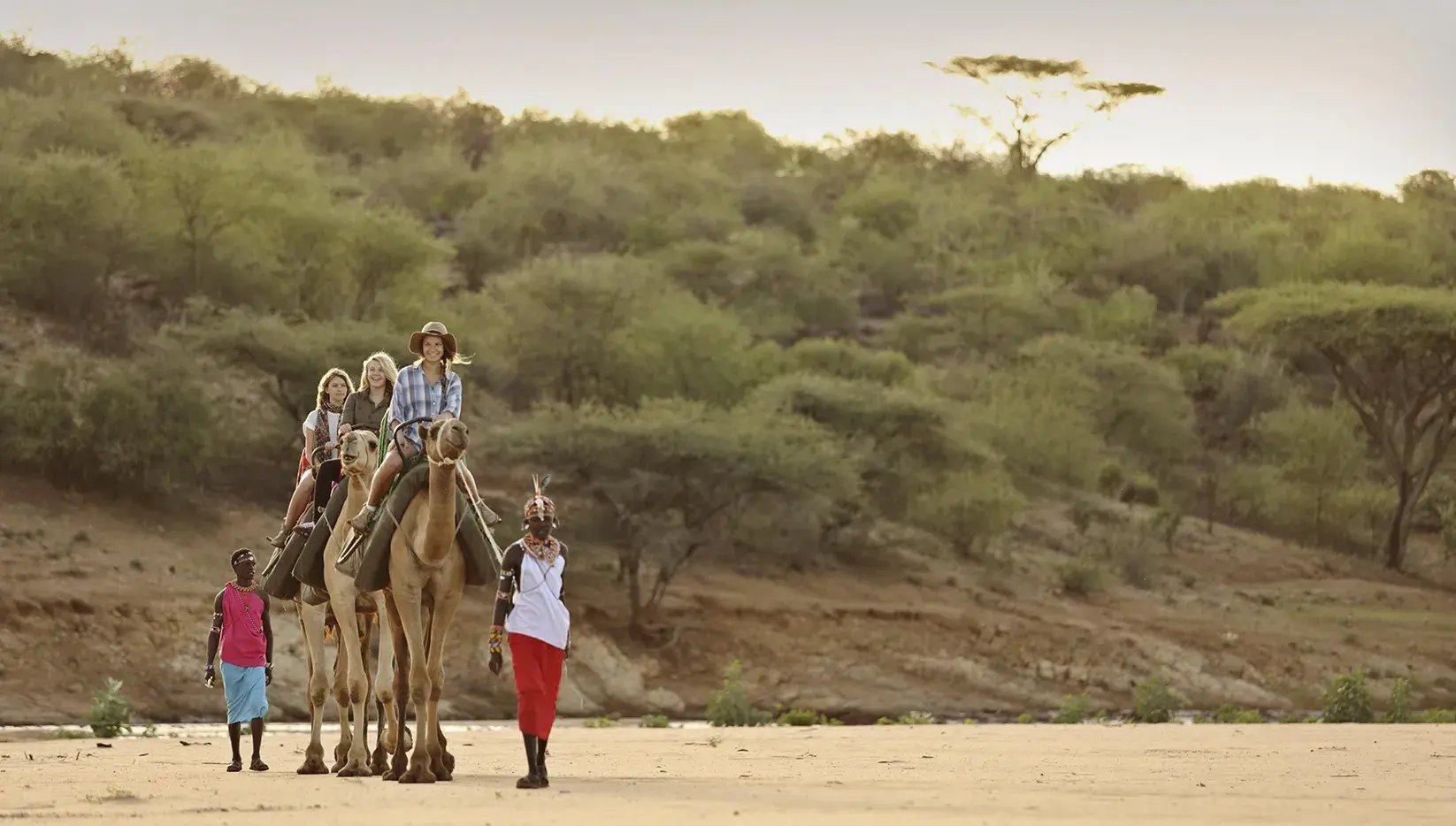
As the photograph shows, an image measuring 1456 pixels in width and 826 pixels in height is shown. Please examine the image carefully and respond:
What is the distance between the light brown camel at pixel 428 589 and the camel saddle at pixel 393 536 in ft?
0.15

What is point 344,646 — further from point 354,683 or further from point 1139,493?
point 1139,493

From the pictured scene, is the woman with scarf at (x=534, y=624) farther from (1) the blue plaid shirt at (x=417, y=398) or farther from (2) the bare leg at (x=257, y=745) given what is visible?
(2) the bare leg at (x=257, y=745)

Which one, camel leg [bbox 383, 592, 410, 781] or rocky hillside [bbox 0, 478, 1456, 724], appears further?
rocky hillside [bbox 0, 478, 1456, 724]

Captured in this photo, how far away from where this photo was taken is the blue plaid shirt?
13828mm

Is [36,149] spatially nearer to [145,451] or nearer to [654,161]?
[145,451]

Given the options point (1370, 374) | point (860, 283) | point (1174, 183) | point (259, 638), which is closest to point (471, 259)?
point (860, 283)

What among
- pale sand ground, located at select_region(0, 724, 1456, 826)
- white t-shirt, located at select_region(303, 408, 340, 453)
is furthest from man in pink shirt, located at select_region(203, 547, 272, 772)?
white t-shirt, located at select_region(303, 408, 340, 453)

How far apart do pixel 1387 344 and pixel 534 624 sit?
144 feet

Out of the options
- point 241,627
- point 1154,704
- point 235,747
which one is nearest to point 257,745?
point 235,747

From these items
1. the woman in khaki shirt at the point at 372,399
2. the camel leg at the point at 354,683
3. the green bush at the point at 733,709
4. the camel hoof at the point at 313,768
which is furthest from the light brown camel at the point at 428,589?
the green bush at the point at 733,709

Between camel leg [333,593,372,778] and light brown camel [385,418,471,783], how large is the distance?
24.0 inches

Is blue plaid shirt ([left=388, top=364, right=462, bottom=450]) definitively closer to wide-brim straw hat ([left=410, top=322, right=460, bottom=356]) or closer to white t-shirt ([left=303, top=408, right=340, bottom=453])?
wide-brim straw hat ([left=410, top=322, right=460, bottom=356])

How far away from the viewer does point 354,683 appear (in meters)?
14.6

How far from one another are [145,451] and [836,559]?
14150mm
